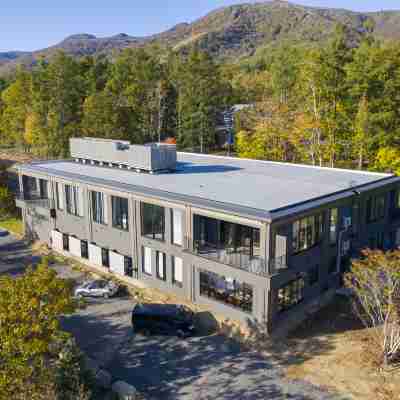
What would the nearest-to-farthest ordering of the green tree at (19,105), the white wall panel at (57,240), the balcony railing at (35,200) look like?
the white wall panel at (57,240) → the balcony railing at (35,200) → the green tree at (19,105)

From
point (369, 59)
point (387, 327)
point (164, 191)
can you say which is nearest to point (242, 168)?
point (164, 191)

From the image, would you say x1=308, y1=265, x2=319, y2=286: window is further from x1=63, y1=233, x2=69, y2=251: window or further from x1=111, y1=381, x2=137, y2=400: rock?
x1=63, y1=233, x2=69, y2=251: window

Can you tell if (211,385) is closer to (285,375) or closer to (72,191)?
(285,375)

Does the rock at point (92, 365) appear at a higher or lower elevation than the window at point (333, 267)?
lower

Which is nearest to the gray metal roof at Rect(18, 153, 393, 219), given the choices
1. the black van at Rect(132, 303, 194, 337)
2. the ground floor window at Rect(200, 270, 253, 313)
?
the ground floor window at Rect(200, 270, 253, 313)

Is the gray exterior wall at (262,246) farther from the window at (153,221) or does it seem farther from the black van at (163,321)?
the black van at (163,321)

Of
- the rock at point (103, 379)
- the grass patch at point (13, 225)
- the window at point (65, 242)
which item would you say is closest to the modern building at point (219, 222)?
the window at point (65, 242)
